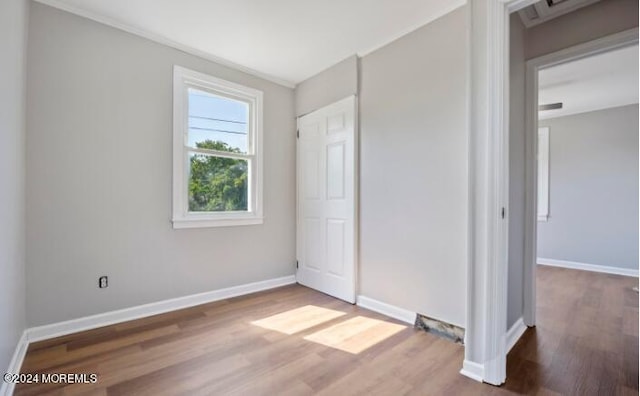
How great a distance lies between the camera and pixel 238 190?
3.33m

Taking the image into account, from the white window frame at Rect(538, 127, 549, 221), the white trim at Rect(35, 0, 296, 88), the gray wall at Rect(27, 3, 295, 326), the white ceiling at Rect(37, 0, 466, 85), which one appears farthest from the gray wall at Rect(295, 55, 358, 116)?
the white window frame at Rect(538, 127, 549, 221)

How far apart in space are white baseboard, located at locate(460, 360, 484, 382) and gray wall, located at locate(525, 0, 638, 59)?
2.44 meters

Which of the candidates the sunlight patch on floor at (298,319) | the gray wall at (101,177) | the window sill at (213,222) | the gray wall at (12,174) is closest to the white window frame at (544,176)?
the sunlight patch on floor at (298,319)

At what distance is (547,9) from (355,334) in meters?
2.88

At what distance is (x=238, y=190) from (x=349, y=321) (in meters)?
1.82

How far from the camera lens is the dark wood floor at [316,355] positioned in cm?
168

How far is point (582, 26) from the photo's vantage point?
222 cm

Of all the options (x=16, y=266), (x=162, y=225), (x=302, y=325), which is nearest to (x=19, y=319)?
(x=16, y=266)

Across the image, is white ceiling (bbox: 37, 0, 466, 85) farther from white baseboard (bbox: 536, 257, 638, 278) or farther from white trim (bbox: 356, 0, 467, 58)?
white baseboard (bbox: 536, 257, 638, 278)

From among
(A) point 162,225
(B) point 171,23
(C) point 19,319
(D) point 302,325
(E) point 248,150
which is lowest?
(D) point 302,325

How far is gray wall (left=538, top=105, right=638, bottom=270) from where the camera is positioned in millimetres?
4258

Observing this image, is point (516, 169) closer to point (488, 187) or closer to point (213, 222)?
point (488, 187)

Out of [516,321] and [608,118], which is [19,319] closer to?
[516,321]

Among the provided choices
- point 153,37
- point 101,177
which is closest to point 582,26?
point 153,37
